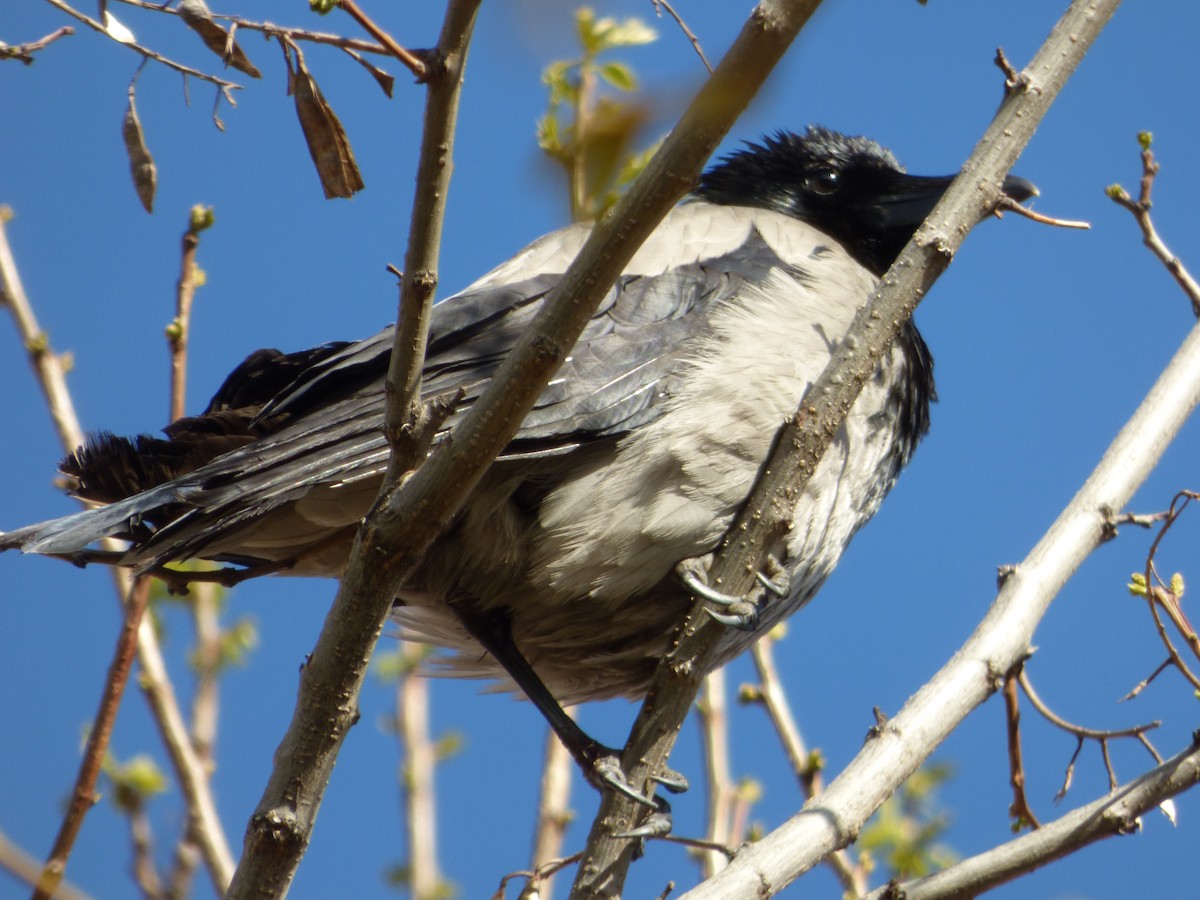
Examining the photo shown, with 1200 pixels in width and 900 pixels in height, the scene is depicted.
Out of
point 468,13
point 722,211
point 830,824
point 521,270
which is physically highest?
point 722,211

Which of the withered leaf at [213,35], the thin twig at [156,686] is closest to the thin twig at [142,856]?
the thin twig at [156,686]

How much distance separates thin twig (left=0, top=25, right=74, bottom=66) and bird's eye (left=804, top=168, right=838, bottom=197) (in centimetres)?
271

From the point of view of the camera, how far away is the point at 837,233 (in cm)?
463

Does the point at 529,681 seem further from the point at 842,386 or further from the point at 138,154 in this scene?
the point at 138,154

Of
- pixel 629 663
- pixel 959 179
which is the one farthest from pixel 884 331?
pixel 629 663

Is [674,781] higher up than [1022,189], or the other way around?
[1022,189]

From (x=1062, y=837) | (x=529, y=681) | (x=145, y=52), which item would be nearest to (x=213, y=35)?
(x=145, y=52)

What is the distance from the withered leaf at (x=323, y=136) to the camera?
7.63 feet

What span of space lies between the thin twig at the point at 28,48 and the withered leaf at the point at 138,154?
0.17 m

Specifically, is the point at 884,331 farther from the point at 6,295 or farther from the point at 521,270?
the point at 6,295

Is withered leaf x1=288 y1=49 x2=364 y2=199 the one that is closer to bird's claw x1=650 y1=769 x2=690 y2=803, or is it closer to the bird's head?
bird's claw x1=650 y1=769 x2=690 y2=803

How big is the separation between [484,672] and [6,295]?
1860 millimetres

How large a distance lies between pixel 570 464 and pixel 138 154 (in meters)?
1.25

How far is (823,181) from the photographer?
4723 millimetres
